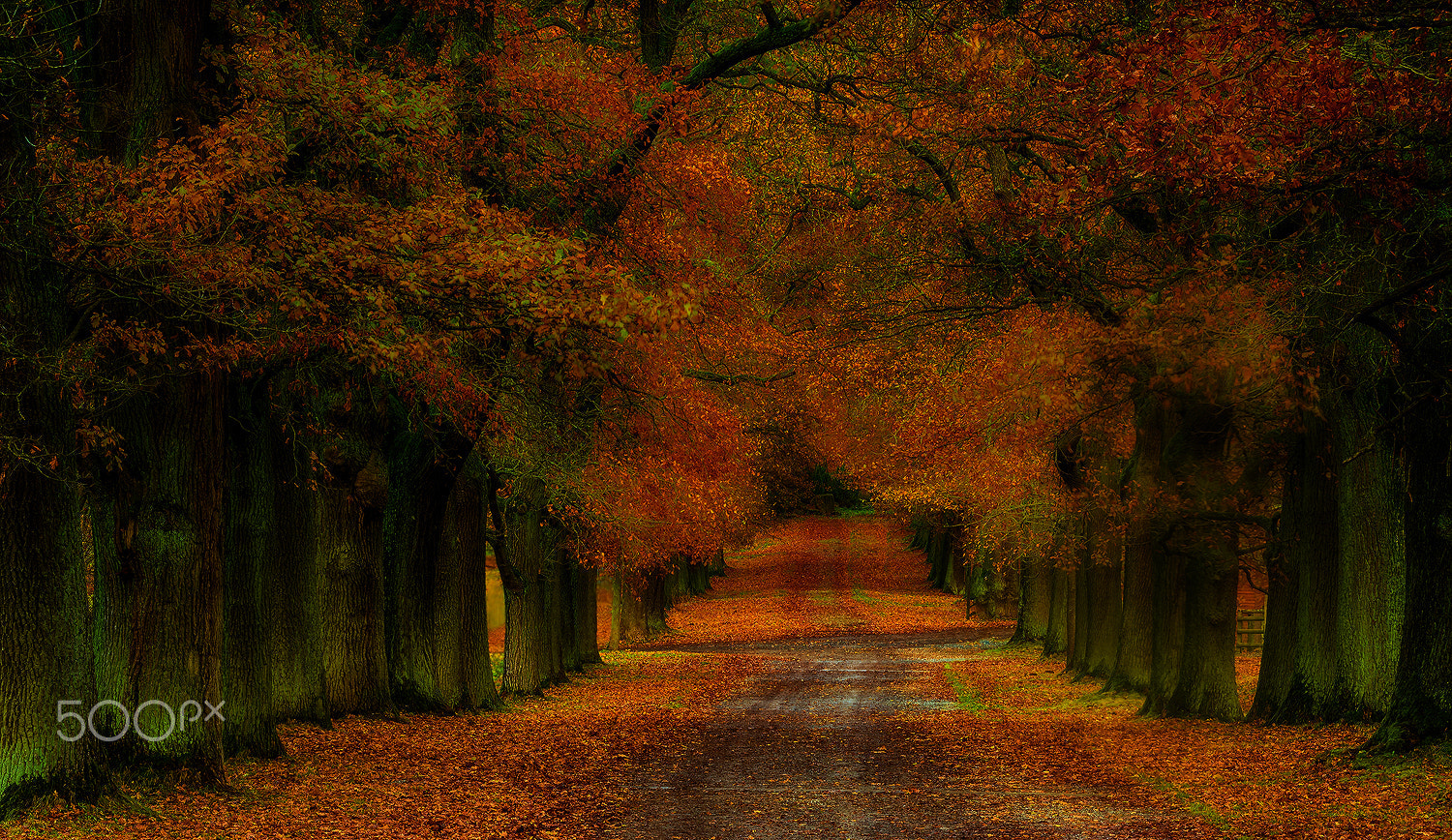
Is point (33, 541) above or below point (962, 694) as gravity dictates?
above

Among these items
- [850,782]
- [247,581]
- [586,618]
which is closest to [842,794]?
[850,782]

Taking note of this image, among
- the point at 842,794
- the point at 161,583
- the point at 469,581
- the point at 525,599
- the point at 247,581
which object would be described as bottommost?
the point at 842,794

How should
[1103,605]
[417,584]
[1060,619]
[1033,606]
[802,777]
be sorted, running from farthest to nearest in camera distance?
[1033,606], [1060,619], [1103,605], [417,584], [802,777]

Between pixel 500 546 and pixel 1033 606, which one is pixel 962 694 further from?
pixel 1033 606

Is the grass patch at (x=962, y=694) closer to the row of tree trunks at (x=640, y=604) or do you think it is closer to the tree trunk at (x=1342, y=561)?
the tree trunk at (x=1342, y=561)

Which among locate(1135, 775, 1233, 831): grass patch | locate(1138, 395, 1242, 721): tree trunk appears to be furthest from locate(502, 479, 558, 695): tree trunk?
locate(1135, 775, 1233, 831): grass patch

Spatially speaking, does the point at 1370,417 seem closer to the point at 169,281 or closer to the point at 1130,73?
the point at 1130,73

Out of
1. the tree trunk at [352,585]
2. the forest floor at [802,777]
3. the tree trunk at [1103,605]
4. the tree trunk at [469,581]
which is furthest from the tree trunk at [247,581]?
the tree trunk at [1103,605]

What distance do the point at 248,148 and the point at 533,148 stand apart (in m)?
4.71

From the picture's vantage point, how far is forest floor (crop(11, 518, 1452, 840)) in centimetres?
1184

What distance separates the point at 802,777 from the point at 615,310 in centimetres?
680

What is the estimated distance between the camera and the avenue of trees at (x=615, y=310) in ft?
36.2

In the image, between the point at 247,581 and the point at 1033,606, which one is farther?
the point at 1033,606

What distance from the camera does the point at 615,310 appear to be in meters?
11.2
